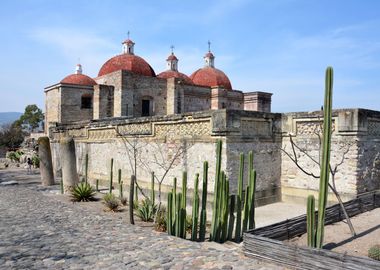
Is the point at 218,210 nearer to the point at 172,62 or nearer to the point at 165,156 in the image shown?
the point at 165,156

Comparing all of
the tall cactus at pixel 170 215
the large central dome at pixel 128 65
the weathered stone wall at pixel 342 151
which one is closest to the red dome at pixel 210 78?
the large central dome at pixel 128 65

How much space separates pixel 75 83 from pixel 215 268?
23668mm

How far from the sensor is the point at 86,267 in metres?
5.14

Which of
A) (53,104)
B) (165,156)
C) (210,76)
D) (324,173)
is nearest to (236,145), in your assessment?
(165,156)

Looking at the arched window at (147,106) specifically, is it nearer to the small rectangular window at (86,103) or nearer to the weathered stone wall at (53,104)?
the small rectangular window at (86,103)

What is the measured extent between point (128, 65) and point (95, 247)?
24344 millimetres

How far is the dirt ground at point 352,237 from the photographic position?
259 inches

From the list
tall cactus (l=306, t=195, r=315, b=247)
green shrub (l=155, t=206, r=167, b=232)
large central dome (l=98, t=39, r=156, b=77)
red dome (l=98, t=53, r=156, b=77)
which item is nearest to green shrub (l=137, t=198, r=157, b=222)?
green shrub (l=155, t=206, r=167, b=232)

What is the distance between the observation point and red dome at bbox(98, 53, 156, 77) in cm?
2894

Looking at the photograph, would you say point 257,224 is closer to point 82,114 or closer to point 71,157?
point 71,157

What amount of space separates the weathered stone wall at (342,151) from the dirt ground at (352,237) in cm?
152

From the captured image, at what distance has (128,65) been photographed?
1139 inches

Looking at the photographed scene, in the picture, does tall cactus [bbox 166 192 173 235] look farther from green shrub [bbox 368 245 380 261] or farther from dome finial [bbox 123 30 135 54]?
dome finial [bbox 123 30 135 54]

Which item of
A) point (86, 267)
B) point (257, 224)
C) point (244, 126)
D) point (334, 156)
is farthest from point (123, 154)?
point (86, 267)
